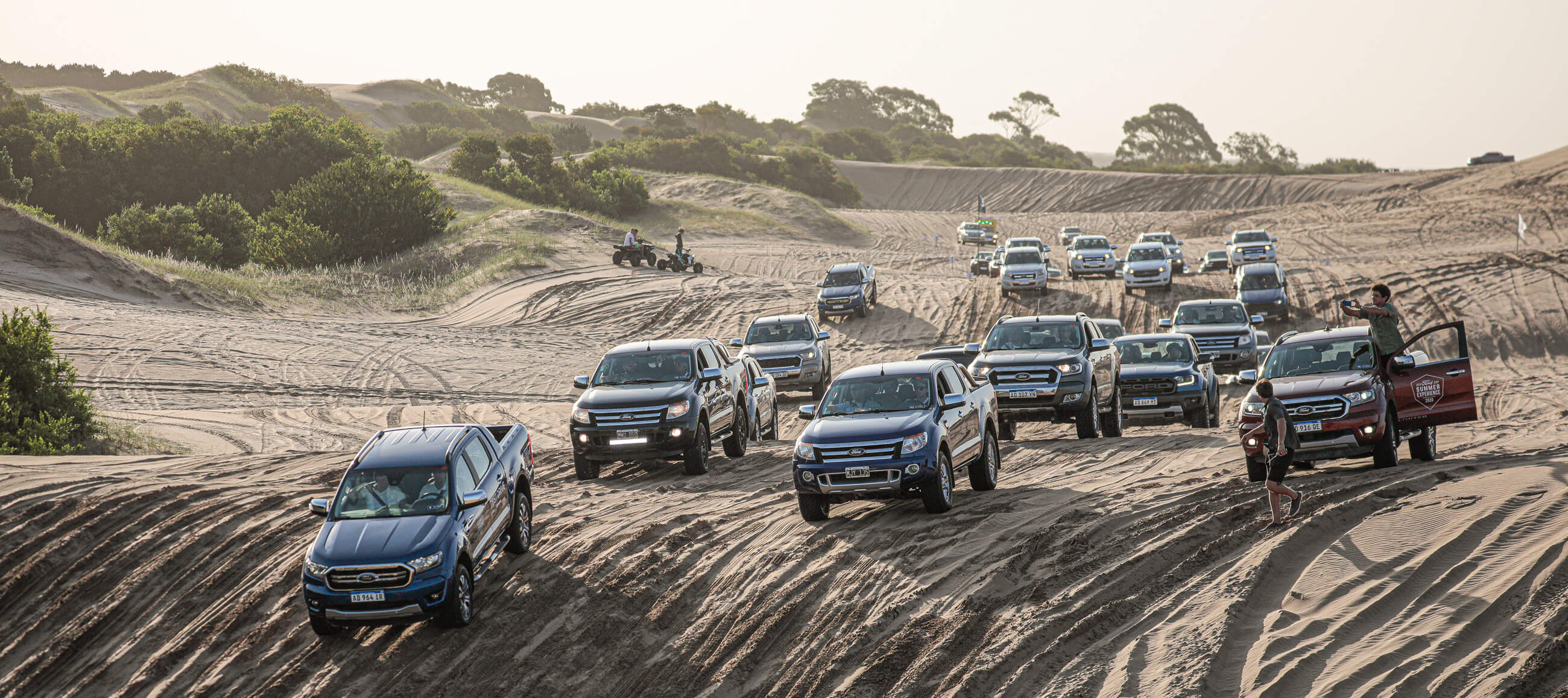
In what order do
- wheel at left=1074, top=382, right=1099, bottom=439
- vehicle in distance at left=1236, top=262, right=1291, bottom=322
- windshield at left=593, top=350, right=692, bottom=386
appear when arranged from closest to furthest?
1. windshield at left=593, top=350, right=692, bottom=386
2. wheel at left=1074, top=382, right=1099, bottom=439
3. vehicle in distance at left=1236, top=262, right=1291, bottom=322

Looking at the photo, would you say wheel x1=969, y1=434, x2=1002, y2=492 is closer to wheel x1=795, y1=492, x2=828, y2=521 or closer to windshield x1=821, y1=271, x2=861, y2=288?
wheel x1=795, y1=492, x2=828, y2=521

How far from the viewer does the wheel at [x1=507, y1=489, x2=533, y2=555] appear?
1218 centimetres

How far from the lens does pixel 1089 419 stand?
57.0ft

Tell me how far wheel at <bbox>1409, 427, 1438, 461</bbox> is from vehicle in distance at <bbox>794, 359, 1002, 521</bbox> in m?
4.68

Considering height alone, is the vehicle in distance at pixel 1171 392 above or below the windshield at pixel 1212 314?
below

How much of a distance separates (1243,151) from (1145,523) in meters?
129

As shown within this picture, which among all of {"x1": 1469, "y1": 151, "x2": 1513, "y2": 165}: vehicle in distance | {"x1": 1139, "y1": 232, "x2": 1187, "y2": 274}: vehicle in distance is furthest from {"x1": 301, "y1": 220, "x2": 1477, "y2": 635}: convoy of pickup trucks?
{"x1": 1469, "y1": 151, "x2": 1513, "y2": 165}: vehicle in distance

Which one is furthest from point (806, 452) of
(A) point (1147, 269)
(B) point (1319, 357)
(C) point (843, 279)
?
(A) point (1147, 269)

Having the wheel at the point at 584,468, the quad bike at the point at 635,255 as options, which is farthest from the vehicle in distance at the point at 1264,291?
the quad bike at the point at 635,255

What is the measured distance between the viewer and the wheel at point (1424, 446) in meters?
13.3

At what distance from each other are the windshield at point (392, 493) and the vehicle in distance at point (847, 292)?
24.7 metres

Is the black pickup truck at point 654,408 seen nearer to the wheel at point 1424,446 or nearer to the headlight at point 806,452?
the headlight at point 806,452

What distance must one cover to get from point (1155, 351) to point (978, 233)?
144 ft

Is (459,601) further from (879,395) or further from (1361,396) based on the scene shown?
(1361,396)
